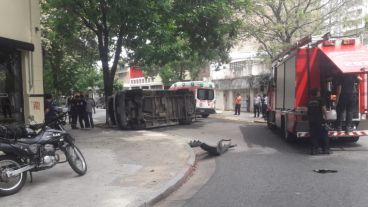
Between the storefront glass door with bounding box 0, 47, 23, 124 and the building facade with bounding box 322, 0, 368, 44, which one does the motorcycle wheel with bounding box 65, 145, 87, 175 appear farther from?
the building facade with bounding box 322, 0, 368, 44

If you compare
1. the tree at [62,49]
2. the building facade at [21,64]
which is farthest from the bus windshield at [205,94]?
the building facade at [21,64]

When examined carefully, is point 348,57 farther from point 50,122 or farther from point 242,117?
point 242,117

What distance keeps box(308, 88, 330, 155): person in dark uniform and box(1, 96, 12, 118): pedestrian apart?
25.1ft

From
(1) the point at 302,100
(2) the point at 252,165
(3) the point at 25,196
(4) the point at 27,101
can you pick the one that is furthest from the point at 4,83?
(1) the point at 302,100

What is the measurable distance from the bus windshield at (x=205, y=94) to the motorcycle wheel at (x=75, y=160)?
22.5 metres

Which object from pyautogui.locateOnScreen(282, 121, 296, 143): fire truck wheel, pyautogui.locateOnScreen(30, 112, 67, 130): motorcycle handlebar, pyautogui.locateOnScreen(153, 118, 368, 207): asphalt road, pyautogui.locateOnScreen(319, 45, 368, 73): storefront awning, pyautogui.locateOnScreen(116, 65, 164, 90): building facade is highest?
pyautogui.locateOnScreen(116, 65, 164, 90): building facade

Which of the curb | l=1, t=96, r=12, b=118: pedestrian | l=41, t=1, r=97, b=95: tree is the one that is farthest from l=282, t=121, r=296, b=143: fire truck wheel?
l=41, t=1, r=97, b=95: tree

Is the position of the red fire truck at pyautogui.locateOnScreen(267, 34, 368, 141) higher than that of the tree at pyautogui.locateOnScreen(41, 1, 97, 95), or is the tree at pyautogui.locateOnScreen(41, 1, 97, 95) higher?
the tree at pyautogui.locateOnScreen(41, 1, 97, 95)

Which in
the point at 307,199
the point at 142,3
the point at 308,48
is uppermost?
the point at 142,3

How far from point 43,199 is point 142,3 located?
38.1 ft

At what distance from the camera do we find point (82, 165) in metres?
9.59

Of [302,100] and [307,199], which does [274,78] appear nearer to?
[302,100]

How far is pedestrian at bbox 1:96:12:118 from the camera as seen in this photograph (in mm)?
12594

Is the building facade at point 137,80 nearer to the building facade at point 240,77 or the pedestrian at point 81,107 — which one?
the building facade at point 240,77
